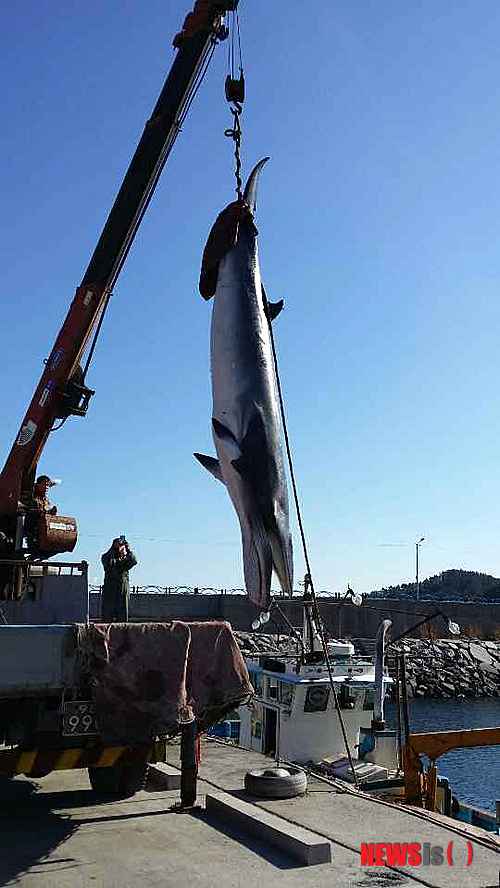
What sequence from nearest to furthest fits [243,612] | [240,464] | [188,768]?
[240,464] → [188,768] → [243,612]

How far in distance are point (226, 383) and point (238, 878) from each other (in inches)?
149

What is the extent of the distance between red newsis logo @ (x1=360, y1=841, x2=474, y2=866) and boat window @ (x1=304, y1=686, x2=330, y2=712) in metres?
9.94

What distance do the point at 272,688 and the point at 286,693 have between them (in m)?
0.72

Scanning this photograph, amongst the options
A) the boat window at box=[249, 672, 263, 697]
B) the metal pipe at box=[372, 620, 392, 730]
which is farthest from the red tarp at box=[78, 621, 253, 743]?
the boat window at box=[249, 672, 263, 697]

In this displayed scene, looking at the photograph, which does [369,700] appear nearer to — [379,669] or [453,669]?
[379,669]

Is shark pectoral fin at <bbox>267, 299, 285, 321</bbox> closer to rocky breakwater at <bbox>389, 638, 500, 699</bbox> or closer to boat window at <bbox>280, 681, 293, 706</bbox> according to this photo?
boat window at <bbox>280, 681, 293, 706</bbox>

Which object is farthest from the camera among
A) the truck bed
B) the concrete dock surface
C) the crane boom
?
the crane boom

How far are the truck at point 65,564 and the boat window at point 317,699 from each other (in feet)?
24.1

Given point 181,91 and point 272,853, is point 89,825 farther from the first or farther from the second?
point 181,91

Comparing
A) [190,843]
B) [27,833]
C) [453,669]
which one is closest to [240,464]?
[190,843]

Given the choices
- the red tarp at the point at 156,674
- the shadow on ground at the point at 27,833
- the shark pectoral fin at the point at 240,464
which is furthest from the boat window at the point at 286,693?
the shark pectoral fin at the point at 240,464

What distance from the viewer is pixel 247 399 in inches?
253

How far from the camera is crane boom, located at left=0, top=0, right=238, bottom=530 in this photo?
40.0 feet

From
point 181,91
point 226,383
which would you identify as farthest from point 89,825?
point 181,91
